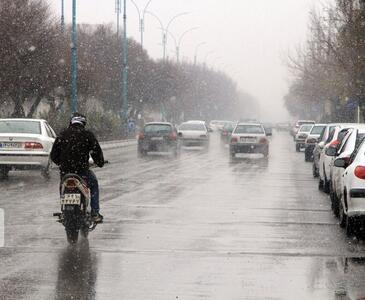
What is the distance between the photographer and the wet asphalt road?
841cm

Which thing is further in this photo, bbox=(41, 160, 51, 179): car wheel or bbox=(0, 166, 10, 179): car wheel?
bbox=(41, 160, 51, 179): car wheel

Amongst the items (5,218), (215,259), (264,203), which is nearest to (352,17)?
(264,203)

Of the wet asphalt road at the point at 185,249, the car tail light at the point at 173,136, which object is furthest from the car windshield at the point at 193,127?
the wet asphalt road at the point at 185,249

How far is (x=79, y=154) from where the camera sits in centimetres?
1173

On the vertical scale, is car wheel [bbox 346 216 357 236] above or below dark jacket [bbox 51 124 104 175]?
below

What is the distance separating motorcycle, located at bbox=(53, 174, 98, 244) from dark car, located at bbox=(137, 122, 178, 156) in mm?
29530

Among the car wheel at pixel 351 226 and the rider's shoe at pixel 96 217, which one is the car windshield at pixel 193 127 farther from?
the rider's shoe at pixel 96 217

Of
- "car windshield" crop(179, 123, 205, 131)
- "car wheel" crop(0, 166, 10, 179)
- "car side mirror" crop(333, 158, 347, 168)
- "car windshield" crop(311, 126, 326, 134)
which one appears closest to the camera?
"car side mirror" crop(333, 158, 347, 168)

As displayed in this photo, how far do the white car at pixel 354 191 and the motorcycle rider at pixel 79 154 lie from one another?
127 inches

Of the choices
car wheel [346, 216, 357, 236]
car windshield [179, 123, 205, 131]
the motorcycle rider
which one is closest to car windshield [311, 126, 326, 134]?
car windshield [179, 123, 205, 131]

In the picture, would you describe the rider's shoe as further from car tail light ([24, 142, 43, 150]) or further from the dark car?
the dark car

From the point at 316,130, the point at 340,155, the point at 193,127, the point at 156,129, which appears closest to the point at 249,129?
the point at 316,130

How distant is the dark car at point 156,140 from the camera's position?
41219mm

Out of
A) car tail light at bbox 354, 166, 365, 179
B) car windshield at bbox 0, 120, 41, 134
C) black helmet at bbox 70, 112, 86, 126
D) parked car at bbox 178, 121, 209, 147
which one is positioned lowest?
parked car at bbox 178, 121, 209, 147
